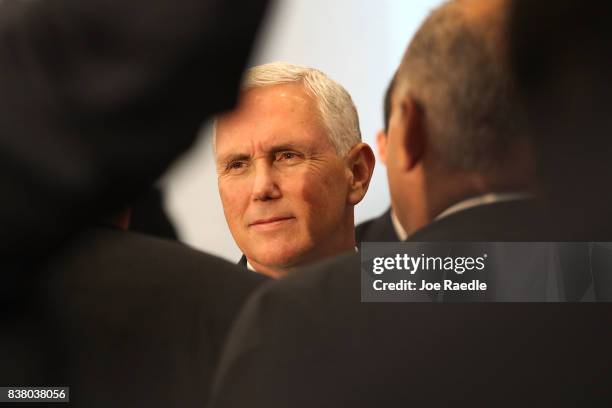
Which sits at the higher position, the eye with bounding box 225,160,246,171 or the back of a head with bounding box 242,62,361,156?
the back of a head with bounding box 242,62,361,156

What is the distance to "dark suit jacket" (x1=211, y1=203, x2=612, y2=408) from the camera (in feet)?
3.95

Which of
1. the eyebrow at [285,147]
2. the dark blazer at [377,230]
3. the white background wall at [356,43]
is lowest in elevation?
the dark blazer at [377,230]

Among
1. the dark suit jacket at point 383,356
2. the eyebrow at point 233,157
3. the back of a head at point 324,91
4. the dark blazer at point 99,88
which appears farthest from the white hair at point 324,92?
the dark blazer at point 99,88

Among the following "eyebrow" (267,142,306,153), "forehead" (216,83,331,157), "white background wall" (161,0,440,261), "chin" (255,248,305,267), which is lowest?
"chin" (255,248,305,267)

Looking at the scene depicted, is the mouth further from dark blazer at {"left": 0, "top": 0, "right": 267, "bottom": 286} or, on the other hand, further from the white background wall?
dark blazer at {"left": 0, "top": 0, "right": 267, "bottom": 286}

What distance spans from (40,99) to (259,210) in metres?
0.74

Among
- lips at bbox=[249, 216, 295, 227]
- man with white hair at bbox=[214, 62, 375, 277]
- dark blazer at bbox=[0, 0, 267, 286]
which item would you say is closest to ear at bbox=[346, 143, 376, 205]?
man with white hair at bbox=[214, 62, 375, 277]

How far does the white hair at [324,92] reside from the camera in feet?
4.08

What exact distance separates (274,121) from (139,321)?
1.25 feet

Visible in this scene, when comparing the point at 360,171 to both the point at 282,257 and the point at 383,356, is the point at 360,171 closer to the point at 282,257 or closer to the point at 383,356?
the point at 282,257

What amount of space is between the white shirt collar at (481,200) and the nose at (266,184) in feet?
0.85

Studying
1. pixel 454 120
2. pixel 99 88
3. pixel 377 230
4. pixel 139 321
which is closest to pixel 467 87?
pixel 454 120

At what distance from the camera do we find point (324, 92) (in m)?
1.25

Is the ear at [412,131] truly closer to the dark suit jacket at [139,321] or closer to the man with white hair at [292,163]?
the man with white hair at [292,163]
